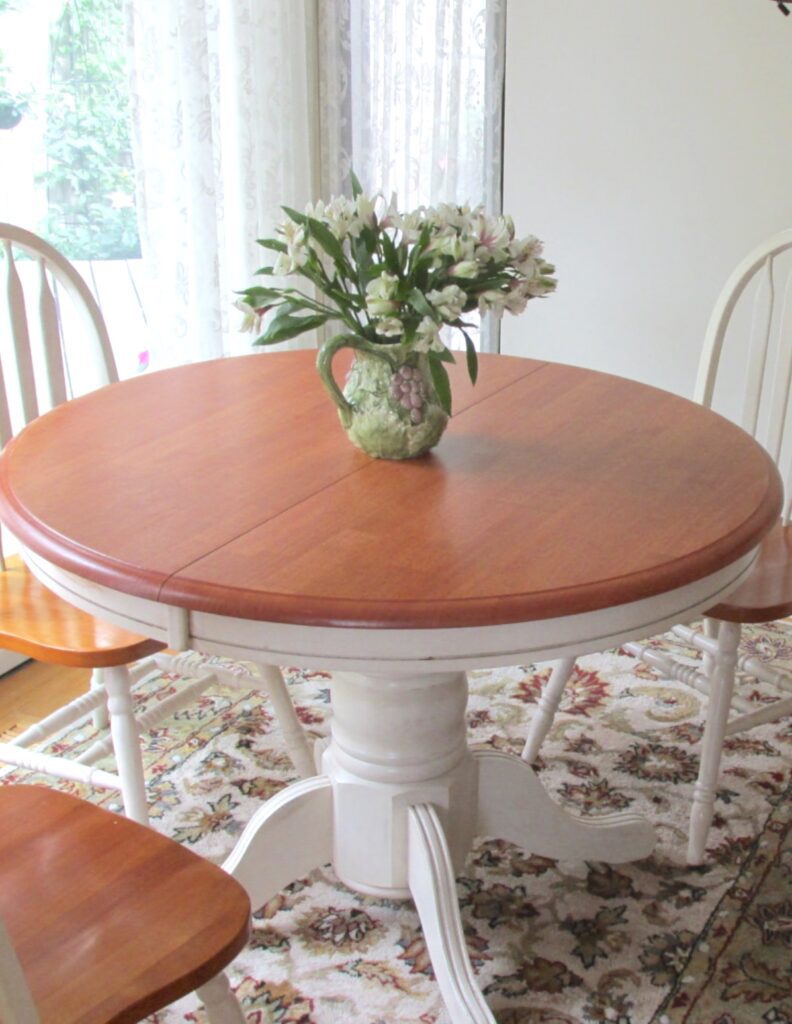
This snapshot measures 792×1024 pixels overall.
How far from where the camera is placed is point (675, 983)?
1.61 m

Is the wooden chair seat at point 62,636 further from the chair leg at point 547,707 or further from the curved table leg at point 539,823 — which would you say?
the chair leg at point 547,707

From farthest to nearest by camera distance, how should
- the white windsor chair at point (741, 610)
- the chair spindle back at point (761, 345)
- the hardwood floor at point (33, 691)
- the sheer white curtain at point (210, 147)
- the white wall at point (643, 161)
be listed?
the white wall at point (643, 161), the sheer white curtain at point (210, 147), the hardwood floor at point (33, 691), the chair spindle back at point (761, 345), the white windsor chair at point (741, 610)

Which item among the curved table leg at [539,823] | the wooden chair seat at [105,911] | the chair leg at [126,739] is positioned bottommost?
the curved table leg at [539,823]

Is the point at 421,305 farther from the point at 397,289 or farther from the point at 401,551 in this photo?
the point at 401,551

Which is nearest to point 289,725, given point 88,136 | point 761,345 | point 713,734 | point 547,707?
point 547,707

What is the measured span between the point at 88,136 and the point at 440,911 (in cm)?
176

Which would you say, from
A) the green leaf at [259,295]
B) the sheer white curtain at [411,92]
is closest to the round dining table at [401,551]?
the green leaf at [259,295]

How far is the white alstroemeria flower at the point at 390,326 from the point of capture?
129 cm

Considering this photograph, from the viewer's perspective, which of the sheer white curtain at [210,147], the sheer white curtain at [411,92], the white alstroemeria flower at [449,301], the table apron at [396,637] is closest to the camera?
the table apron at [396,637]

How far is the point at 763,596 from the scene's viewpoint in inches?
66.4

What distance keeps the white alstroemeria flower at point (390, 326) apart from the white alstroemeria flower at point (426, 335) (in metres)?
0.02

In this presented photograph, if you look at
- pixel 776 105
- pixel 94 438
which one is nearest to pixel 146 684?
pixel 94 438

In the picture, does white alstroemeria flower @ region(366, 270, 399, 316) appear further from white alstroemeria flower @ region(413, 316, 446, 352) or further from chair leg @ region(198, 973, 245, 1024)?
chair leg @ region(198, 973, 245, 1024)

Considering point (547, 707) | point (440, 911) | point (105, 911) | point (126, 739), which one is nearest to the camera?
point (105, 911)
